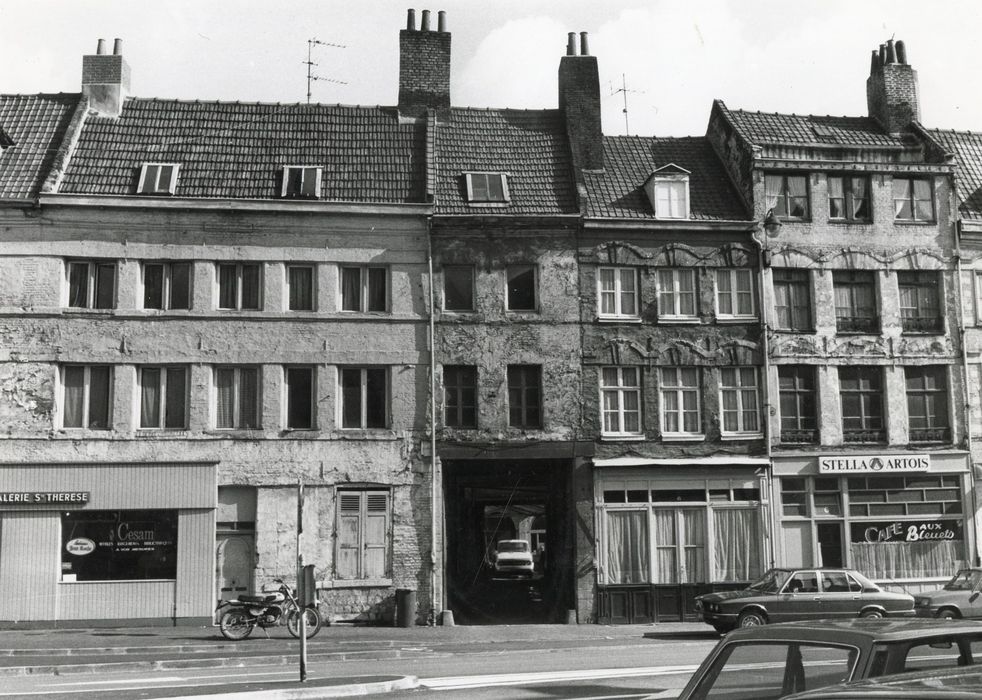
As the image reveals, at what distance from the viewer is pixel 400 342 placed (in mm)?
27219

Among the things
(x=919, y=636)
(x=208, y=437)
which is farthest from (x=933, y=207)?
(x=919, y=636)

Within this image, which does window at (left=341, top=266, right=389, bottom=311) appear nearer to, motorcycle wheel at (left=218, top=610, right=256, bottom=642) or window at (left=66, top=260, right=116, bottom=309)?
window at (left=66, top=260, right=116, bottom=309)

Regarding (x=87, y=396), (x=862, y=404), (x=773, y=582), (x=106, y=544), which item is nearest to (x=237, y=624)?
(x=106, y=544)

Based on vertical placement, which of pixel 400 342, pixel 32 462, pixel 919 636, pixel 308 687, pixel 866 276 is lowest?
pixel 308 687

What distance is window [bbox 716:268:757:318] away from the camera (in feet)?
93.8

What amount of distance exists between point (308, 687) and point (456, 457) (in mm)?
12998

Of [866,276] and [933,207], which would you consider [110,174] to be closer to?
[866,276]

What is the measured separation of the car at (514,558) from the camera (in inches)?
1193

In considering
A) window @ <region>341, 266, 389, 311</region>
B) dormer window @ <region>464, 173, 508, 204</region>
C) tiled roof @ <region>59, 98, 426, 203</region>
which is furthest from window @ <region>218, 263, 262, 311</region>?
dormer window @ <region>464, 173, 508, 204</region>

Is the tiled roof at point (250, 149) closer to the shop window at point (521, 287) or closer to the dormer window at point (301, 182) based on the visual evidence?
the dormer window at point (301, 182)

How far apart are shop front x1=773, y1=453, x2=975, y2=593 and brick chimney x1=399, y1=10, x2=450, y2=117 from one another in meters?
13.6

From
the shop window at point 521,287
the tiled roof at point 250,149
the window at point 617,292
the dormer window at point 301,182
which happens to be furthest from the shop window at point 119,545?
the window at point 617,292

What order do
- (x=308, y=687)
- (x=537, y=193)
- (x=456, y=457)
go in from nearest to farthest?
(x=308, y=687), (x=456, y=457), (x=537, y=193)

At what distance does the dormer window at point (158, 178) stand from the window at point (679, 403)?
13457mm
